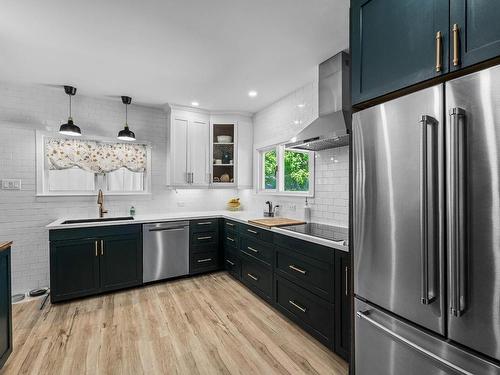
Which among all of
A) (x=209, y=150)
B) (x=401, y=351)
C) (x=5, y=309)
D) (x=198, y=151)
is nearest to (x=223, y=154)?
(x=209, y=150)

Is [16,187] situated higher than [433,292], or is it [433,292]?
[16,187]

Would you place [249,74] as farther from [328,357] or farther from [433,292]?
[328,357]

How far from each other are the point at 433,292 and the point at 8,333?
280 centimetres

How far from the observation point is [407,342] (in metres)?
1.22

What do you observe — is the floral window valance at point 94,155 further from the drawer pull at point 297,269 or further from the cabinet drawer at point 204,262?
the drawer pull at point 297,269

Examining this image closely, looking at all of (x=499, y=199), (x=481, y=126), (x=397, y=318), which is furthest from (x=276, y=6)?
(x=397, y=318)

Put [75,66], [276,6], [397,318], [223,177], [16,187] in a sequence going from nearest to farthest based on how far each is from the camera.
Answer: [397,318] → [276,6] → [75,66] → [16,187] → [223,177]

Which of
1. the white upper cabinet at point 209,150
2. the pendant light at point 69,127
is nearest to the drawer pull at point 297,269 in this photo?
the white upper cabinet at point 209,150

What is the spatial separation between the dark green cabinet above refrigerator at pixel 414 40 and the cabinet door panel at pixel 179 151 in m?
3.02

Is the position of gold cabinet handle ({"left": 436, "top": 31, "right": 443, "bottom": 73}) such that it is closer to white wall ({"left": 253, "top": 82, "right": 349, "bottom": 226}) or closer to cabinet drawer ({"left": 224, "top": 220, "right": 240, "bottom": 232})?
white wall ({"left": 253, "top": 82, "right": 349, "bottom": 226})

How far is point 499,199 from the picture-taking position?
3.13 ft

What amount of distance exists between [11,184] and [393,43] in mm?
4255

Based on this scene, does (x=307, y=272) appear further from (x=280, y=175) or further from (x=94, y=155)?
(x=94, y=155)

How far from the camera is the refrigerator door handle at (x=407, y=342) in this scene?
107cm
